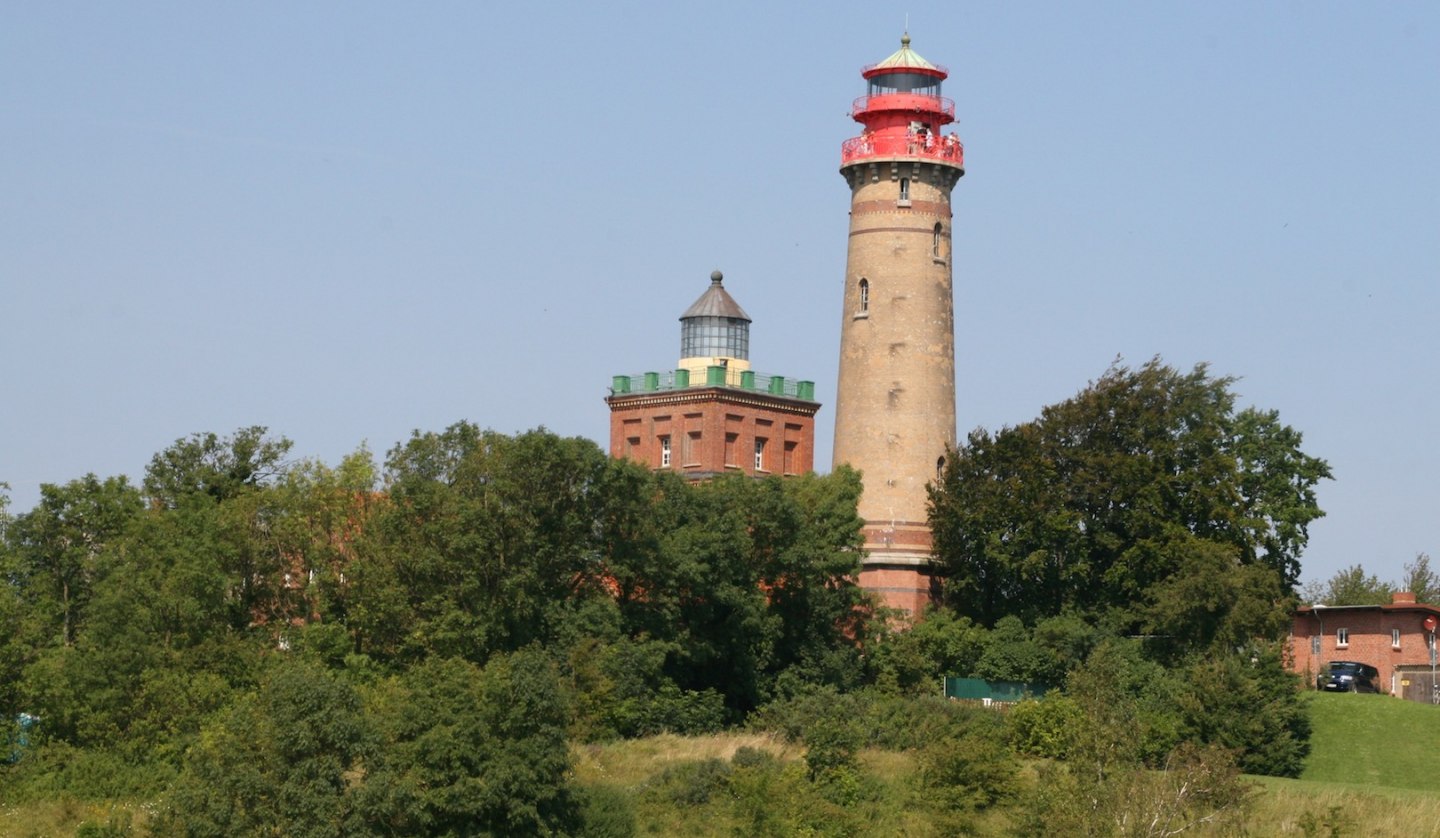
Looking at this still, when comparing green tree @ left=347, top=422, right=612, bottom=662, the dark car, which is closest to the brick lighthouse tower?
the dark car

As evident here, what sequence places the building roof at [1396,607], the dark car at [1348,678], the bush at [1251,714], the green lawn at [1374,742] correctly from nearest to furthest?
1. the bush at [1251,714]
2. the green lawn at [1374,742]
3. the dark car at [1348,678]
4. the building roof at [1396,607]

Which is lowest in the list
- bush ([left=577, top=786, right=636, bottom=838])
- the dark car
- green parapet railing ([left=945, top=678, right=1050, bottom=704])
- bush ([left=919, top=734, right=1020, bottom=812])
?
bush ([left=577, top=786, right=636, bottom=838])

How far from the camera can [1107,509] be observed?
67312mm

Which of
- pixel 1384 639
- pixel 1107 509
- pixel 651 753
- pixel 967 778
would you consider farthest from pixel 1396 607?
pixel 651 753

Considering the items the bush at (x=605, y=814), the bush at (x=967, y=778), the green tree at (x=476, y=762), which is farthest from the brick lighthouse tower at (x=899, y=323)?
the green tree at (x=476, y=762)

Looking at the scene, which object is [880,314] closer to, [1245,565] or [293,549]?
[1245,565]

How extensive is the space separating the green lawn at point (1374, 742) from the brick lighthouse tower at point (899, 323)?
13177 millimetres

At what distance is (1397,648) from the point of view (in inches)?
2904

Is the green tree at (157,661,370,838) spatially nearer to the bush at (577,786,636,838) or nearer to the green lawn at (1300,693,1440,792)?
the bush at (577,786,636,838)

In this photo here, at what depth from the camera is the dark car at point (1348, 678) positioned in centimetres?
6981

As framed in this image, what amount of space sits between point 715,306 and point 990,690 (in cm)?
1953

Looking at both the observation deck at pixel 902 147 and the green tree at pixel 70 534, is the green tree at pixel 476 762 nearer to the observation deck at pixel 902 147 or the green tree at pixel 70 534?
the green tree at pixel 70 534

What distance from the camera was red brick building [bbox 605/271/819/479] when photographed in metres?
78.1

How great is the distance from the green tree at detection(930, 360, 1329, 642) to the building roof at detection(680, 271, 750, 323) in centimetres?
1279
